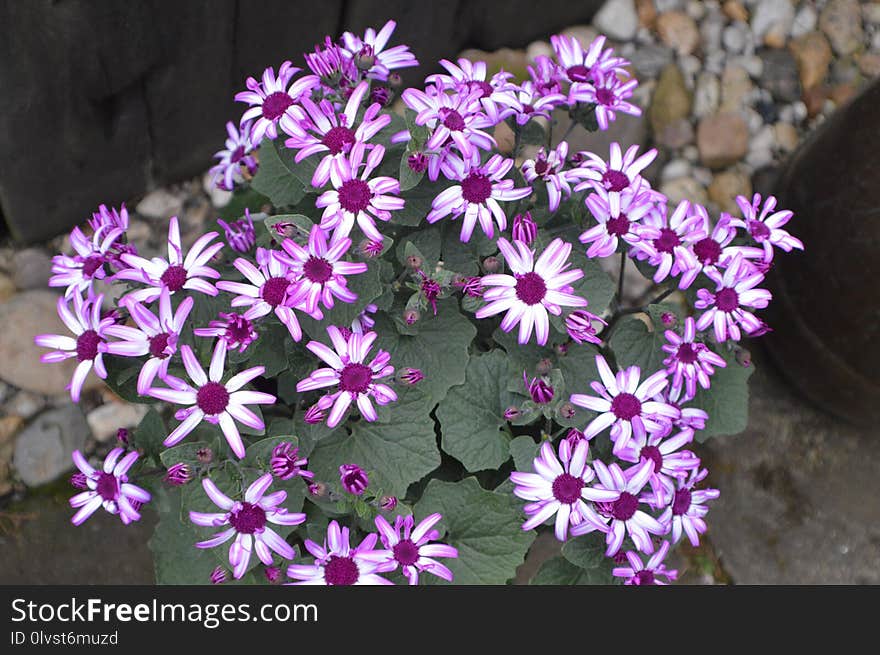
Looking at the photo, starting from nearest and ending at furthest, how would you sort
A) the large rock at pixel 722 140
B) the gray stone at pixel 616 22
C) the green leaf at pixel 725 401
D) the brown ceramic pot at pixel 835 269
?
the green leaf at pixel 725 401 < the brown ceramic pot at pixel 835 269 < the large rock at pixel 722 140 < the gray stone at pixel 616 22

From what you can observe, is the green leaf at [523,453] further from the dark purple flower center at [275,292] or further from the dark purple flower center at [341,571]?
the dark purple flower center at [275,292]

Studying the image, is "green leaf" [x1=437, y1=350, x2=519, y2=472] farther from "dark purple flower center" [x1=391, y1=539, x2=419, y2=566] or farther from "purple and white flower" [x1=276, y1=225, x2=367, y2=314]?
"purple and white flower" [x1=276, y1=225, x2=367, y2=314]

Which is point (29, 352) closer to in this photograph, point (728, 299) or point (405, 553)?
point (405, 553)

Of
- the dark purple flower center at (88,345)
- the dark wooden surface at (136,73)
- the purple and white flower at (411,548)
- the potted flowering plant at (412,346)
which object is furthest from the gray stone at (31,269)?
the purple and white flower at (411,548)

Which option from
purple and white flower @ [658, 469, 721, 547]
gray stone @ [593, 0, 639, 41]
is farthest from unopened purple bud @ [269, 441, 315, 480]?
gray stone @ [593, 0, 639, 41]

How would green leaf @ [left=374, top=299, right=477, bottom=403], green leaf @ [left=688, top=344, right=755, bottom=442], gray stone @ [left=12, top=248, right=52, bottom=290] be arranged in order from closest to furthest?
green leaf @ [left=374, top=299, right=477, bottom=403]
green leaf @ [left=688, top=344, right=755, bottom=442]
gray stone @ [left=12, top=248, right=52, bottom=290]

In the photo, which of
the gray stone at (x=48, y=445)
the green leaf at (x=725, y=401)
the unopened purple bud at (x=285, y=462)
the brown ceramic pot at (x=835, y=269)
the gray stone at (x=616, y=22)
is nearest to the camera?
the unopened purple bud at (x=285, y=462)
